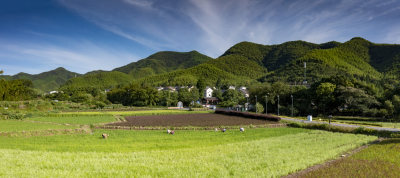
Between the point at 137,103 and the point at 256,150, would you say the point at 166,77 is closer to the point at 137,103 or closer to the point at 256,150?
the point at 137,103

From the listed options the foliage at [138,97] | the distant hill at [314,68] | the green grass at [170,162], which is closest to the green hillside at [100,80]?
the distant hill at [314,68]

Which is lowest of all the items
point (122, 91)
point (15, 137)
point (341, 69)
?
point (15, 137)

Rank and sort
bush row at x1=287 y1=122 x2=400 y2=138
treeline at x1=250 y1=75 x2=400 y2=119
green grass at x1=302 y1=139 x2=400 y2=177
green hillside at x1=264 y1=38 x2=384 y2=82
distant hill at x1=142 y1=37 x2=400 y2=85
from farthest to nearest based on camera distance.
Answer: distant hill at x1=142 y1=37 x2=400 y2=85 → green hillside at x1=264 y1=38 x2=384 y2=82 → treeline at x1=250 y1=75 x2=400 y2=119 → bush row at x1=287 y1=122 x2=400 y2=138 → green grass at x1=302 y1=139 x2=400 y2=177

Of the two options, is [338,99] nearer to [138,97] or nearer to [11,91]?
[138,97]

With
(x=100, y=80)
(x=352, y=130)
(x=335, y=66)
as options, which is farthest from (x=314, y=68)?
(x=100, y=80)

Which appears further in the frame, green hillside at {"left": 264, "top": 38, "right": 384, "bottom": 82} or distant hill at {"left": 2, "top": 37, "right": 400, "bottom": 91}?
distant hill at {"left": 2, "top": 37, "right": 400, "bottom": 91}

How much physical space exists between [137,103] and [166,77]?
85211 millimetres

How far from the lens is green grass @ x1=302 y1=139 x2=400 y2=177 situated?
10.2 meters

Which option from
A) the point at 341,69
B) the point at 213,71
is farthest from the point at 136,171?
the point at 213,71

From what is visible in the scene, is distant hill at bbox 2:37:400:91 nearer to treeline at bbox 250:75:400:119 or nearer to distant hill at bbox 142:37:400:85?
distant hill at bbox 142:37:400:85

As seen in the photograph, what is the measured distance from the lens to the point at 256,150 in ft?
49.2

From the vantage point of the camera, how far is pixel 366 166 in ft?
37.1

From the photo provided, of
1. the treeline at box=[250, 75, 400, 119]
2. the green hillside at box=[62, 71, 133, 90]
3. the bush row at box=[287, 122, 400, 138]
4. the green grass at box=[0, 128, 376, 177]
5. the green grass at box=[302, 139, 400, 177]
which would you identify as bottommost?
the green grass at box=[0, 128, 376, 177]

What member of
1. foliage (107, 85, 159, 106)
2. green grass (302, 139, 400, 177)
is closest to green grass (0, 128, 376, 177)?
green grass (302, 139, 400, 177)
